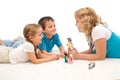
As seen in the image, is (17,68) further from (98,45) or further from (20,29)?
(20,29)

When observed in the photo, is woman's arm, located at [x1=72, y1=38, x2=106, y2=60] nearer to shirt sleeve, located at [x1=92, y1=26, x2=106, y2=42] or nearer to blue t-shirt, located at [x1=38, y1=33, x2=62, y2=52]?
shirt sleeve, located at [x1=92, y1=26, x2=106, y2=42]

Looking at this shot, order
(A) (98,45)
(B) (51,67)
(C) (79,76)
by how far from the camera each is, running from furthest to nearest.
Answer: (A) (98,45), (B) (51,67), (C) (79,76)

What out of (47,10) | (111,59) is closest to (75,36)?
(47,10)

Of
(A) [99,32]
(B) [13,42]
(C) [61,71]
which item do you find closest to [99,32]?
(A) [99,32]

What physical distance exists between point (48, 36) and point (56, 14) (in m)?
0.48

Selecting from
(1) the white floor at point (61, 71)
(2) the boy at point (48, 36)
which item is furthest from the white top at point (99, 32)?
(2) the boy at point (48, 36)

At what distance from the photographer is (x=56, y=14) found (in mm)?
2652

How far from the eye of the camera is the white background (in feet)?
8.44

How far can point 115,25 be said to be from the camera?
8.45 feet

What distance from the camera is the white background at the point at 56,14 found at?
257cm

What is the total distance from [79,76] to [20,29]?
4.23ft

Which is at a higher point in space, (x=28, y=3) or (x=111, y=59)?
(x=28, y=3)

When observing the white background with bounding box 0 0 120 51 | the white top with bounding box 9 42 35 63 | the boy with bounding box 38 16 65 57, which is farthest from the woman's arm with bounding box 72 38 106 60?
the white background with bounding box 0 0 120 51

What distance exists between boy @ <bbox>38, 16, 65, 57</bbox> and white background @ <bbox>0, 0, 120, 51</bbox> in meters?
0.27
